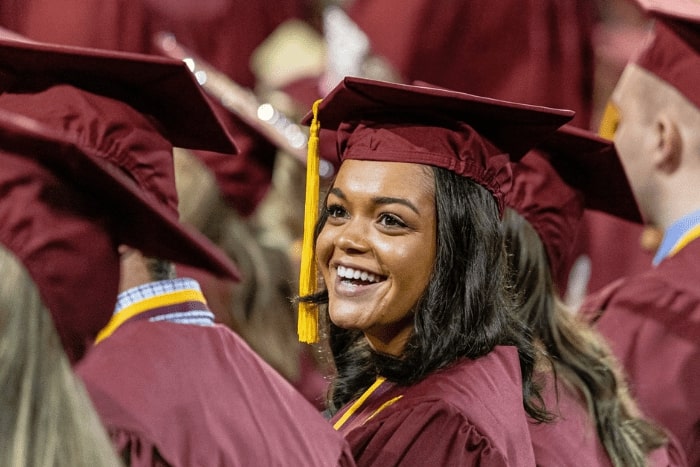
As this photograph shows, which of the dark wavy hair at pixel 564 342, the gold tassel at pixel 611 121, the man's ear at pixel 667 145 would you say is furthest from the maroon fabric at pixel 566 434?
the gold tassel at pixel 611 121

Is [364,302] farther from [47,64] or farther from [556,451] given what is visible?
[47,64]

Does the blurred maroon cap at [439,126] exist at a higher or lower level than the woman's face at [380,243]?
higher

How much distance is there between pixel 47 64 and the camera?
2252 mm

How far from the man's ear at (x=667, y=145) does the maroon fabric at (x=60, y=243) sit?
88.3 inches

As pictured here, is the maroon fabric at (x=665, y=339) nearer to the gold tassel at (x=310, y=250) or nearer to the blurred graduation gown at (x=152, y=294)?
the gold tassel at (x=310, y=250)

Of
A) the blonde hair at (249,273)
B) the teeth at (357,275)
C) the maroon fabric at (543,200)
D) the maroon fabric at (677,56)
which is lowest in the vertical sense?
the blonde hair at (249,273)

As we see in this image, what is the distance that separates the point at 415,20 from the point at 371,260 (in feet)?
10.4

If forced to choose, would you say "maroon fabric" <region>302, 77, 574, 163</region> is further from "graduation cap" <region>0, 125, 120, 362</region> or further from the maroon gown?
"graduation cap" <region>0, 125, 120, 362</region>

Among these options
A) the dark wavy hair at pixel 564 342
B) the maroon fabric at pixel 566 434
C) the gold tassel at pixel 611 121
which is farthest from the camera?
the gold tassel at pixel 611 121

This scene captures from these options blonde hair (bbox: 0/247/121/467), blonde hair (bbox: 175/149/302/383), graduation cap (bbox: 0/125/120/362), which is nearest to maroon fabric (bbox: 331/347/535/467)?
graduation cap (bbox: 0/125/120/362)

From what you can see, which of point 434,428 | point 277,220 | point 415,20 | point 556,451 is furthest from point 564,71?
point 434,428

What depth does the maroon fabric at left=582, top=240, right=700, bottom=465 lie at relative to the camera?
3336 millimetres

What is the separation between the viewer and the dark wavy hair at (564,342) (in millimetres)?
2928

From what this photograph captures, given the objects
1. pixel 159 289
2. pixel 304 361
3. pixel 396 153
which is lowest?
pixel 304 361
